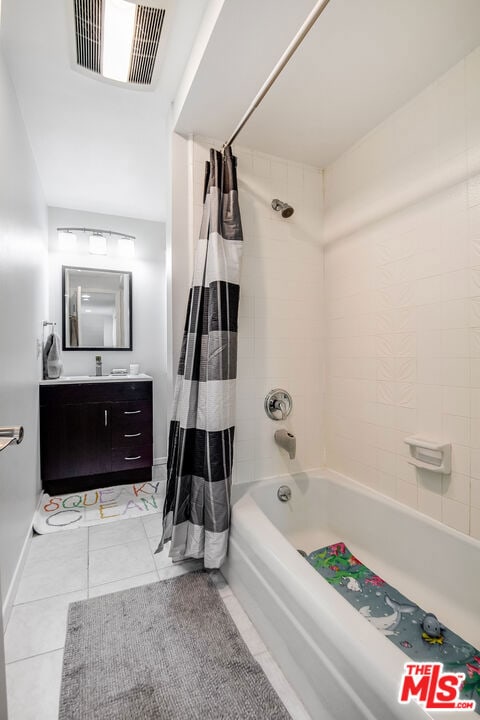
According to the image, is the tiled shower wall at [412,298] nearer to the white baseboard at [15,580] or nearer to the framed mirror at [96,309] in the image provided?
the white baseboard at [15,580]

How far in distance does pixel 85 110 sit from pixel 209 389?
1698 mm

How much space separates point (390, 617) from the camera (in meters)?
1.23

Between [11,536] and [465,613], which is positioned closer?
[465,613]

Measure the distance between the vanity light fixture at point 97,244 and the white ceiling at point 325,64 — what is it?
5.42 ft

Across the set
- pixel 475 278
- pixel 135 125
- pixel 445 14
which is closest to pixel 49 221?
pixel 135 125

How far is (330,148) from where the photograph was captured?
1.82 m

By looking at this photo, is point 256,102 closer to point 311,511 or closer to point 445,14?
point 445,14

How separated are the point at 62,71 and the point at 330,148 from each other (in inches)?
55.1

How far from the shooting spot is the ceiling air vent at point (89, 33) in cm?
123

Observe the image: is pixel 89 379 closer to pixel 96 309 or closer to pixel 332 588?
pixel 96 309


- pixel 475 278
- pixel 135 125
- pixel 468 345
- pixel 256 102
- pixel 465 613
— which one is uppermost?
pixel 135 125

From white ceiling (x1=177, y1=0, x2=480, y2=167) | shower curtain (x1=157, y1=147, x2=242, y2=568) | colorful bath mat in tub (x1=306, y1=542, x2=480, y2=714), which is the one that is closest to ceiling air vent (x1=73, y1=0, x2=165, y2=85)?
white ceiling (x1=177, y1=0, x2=480, y2=167)

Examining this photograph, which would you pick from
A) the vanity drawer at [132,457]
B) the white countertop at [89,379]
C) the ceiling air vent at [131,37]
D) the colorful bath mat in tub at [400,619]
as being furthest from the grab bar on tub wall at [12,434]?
the vanity drawer at [132,457]

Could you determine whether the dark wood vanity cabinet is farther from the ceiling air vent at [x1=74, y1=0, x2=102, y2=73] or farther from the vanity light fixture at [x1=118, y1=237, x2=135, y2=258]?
the ceiling air vent at [x1=74, y1=0, x2=102, y2=73]
